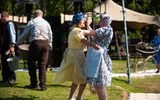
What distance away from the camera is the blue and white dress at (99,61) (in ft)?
28.3

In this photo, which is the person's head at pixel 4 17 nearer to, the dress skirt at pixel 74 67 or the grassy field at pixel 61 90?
the grassy field at pixel 61 90

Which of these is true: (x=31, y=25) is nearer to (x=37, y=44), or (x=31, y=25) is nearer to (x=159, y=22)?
(x=37, y=44)

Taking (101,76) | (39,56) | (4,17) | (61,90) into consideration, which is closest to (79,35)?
(101,76)

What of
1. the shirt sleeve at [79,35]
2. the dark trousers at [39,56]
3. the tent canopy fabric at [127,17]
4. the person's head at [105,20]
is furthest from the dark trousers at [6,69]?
the tent canopy fabric at [127,17]

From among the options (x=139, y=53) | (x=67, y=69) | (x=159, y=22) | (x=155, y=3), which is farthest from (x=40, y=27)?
(x=155, y=3)

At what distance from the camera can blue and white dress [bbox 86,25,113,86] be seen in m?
8.62

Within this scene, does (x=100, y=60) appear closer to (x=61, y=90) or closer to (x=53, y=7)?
(x=61, y=90)

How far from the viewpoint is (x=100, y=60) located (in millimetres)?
8641

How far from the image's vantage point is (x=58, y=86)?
11.2m

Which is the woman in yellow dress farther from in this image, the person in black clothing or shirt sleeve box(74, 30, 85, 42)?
the person in black clothing

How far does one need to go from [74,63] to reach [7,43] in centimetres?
255

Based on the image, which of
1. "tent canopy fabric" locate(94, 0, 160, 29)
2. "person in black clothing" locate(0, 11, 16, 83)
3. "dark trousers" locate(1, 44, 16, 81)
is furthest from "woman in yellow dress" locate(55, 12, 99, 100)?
"tent canopy fabric" locate(94, 0, 160, 29)

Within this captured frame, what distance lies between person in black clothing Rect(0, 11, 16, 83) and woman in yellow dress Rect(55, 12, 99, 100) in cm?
211

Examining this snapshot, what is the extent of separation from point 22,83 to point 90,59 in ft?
10.2
